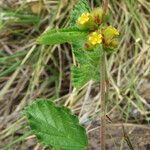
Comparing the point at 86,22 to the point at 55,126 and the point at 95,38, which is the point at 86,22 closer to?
the point at 95,38

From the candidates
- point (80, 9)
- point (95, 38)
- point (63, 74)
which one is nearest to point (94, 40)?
point (95, 38)

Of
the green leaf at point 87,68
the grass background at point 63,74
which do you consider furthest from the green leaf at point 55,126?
the grass background at point 63,74

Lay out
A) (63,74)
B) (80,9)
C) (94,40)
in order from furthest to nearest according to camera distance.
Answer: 1. (63,74)
2. (80,9)
3. (94,40)

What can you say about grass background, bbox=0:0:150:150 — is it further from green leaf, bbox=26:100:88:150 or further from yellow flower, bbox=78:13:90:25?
yellow flower, bbox=78:13:90:25

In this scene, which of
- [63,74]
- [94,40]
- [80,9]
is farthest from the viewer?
[63,74]

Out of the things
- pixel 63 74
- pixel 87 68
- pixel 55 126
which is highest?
pixel 87 68

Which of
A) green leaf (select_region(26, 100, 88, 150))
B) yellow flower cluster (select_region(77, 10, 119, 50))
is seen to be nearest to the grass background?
green leaf (select_region(26, 100, 88, 150))

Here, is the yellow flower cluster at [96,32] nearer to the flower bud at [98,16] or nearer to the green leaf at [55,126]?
the flower bud at [98,16]
